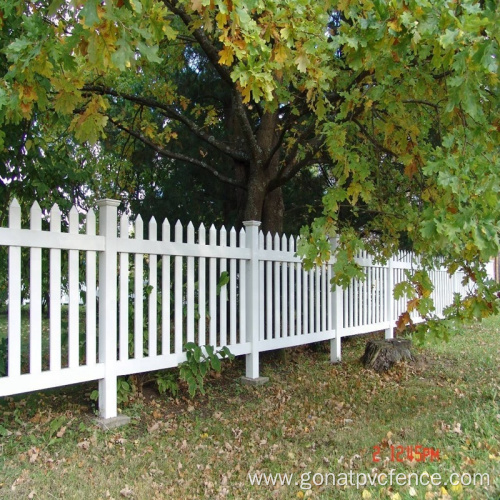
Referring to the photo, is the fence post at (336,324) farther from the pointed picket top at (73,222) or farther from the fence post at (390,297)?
the pointed picket top at (73,222)

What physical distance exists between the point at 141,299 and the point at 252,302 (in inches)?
55.5

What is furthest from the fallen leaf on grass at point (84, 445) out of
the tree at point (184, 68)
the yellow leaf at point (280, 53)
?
the yellow leaf at point (280, 53)

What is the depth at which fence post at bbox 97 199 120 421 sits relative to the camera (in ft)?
12.7

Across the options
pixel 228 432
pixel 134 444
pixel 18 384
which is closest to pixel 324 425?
pixel 228 432

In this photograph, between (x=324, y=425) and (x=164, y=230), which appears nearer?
(x=324, y=425)

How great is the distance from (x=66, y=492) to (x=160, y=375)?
6.20ft

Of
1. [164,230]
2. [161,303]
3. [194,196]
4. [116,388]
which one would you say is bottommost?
[116,388]

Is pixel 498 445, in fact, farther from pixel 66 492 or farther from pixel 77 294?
pixel 77 294

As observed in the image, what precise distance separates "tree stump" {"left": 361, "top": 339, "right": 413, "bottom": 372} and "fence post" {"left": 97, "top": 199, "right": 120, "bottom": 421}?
3.48m

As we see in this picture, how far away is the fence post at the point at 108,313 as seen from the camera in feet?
12.7

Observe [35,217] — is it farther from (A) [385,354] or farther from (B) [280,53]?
(A) [385,354]

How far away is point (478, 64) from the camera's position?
2.55 m

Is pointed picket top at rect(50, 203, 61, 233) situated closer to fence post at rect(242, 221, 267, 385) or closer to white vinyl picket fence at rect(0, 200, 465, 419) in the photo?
white vinyl picket fence at rect(0, 200, 465, 419)

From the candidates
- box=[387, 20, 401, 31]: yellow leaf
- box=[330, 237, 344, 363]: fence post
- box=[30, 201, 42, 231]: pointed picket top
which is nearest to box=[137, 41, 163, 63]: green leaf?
box=[387, 20, 401, 31]: yellow leaf
